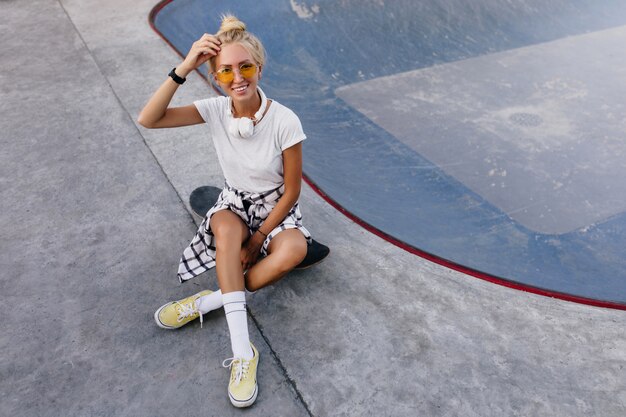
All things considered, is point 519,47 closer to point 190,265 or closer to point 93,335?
point 190,265

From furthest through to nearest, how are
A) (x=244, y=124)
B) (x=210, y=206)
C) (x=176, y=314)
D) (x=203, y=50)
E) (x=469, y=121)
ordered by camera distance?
(x=469, y=121)
(x=210, y=206)
(x=176, y=314)
(x=244, y=124)
(x=203, y=50)

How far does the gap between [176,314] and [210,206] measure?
0.91m

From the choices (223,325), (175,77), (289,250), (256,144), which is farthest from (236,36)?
(223,325)

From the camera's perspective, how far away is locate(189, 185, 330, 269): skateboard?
9.09 feet

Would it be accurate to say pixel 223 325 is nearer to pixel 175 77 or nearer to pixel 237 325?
pixel 237 325

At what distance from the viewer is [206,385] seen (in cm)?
222

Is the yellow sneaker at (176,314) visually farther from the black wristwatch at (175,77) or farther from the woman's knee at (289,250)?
the black wristwatch at (175,77)

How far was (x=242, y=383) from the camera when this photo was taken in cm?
216

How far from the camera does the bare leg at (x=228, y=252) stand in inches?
89.0

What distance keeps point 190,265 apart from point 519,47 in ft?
18.1

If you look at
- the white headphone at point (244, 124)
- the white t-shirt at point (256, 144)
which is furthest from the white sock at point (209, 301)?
the white headphone at point (244, 124)

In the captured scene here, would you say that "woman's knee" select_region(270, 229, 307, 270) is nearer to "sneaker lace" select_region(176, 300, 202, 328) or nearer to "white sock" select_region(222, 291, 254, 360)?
"white sock" select_region(222, 291, 254, 360)

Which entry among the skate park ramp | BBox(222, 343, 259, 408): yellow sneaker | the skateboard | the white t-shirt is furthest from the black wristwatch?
the skate park ramp

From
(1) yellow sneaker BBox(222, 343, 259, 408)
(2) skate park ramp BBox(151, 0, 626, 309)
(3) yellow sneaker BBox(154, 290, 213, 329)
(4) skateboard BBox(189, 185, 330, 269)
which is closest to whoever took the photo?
(1) yellow sneaker BBox(222, 343, 259, 408)
